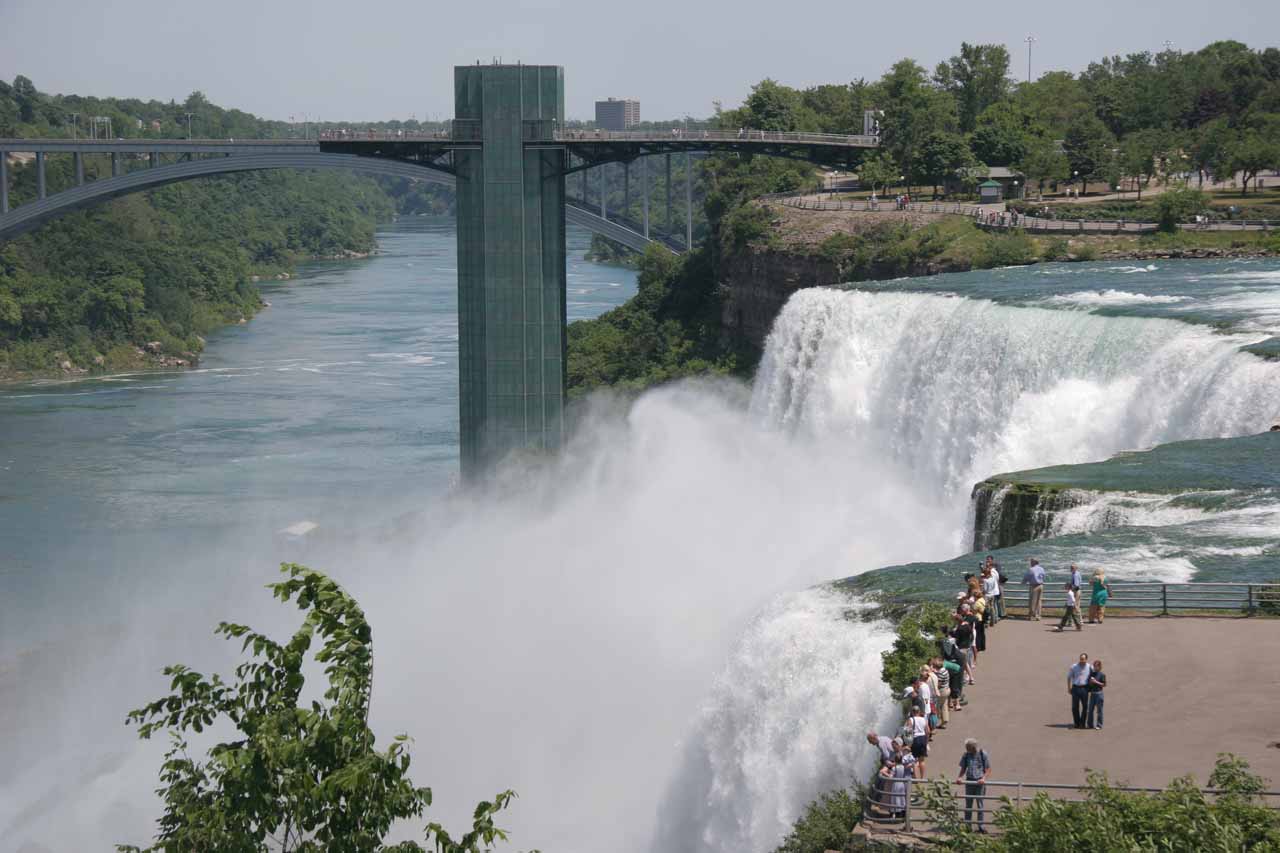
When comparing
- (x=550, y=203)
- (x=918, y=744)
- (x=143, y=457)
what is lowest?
(x=143, y=457)

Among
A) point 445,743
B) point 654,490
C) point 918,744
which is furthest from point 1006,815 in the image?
point 654,490

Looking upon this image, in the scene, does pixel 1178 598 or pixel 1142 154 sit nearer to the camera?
pixel 1178 598

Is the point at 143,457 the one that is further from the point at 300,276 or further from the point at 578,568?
the point at 300,276

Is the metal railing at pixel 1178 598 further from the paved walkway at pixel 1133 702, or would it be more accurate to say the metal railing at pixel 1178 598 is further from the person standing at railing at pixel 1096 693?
the person standing at railing at pixel 1096 693

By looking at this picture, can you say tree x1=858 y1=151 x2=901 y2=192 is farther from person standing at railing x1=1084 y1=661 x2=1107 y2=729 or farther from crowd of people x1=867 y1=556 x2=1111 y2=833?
person standing at railing x1=1084 y1=661 x2=1107 y2=729

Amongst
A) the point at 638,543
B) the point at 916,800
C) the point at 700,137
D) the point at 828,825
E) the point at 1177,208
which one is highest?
the point at 700,137

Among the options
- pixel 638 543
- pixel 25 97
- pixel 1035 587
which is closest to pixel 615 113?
pixel 25 97

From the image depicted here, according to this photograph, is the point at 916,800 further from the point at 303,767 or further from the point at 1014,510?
the point at 1014,510
